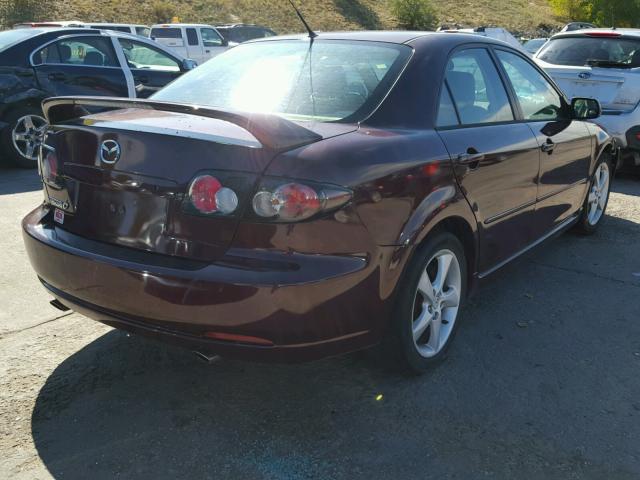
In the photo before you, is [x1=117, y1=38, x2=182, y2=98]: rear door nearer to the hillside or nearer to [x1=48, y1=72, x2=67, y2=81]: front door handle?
[x1=48, y1=72, x2=67, y2=81]: front door handle

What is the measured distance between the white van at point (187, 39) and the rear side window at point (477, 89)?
19531 mm

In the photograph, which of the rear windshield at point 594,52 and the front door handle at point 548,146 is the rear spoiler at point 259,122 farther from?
the rear windshield at point 594,52

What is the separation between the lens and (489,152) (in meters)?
3.46

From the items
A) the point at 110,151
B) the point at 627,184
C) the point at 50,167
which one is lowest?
the point at 627,184

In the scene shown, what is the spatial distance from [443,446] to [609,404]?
0.92 m

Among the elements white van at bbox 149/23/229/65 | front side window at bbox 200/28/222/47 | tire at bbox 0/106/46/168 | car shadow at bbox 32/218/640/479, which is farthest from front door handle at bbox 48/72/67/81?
front side window at bbox 200/28/222/47

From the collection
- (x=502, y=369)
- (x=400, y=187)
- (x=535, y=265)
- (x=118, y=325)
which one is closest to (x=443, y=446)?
(x=502, y=369)

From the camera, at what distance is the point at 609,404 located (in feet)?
9.95

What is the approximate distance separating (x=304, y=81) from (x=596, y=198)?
3.45m

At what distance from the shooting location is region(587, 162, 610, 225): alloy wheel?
5.50 metres

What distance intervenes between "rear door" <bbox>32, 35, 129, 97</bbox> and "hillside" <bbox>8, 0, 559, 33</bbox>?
1027 inches

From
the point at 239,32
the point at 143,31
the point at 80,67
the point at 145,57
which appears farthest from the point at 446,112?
the point at 239,32

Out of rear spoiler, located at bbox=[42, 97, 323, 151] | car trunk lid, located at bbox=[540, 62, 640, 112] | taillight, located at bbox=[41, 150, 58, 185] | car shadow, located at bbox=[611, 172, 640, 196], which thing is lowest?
car shadow, located at bbox=[611, 172, 640, 196]

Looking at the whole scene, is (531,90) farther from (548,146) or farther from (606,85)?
(606,85)
